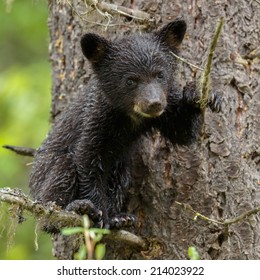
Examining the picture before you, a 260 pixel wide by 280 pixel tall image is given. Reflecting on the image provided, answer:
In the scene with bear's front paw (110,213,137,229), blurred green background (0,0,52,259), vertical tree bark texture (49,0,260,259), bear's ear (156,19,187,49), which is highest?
blurred green background (0,0,52,259)

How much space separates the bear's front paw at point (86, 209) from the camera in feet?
20.0

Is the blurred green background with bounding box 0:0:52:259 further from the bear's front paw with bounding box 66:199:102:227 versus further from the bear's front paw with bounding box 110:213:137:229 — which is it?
the bear's front paw with bounding box 66:199:102:227

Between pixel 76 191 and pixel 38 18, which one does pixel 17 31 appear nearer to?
pixel 38 18

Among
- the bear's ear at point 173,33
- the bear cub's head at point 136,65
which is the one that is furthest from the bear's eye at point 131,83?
the bear's ear at point 173,33

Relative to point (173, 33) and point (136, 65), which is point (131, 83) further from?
point (173, 33)

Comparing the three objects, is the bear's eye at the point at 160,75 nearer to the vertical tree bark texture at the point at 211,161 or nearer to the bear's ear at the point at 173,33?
the bear's ear at the point at 173,33

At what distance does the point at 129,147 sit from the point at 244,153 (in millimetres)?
1048

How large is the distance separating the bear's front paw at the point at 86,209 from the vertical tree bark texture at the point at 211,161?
26.8 inches

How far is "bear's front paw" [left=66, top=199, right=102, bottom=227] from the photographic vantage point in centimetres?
611

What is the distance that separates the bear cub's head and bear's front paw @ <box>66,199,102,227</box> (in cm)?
90

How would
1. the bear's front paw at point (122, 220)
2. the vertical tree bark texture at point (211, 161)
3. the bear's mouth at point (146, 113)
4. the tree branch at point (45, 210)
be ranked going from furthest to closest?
the vertical tree bark texture at point (211, 161) → the bear's front paw at point (122, 220) → the bear's mouth at point (146, 113) → the tree branch at point (45, 210)

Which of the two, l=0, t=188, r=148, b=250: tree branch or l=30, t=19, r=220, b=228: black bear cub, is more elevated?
l=30, t=19, r=220, b=228: black bear cub

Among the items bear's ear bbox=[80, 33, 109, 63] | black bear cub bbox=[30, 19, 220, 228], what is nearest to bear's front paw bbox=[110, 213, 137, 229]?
black bear cub bbox=[30, 19, 220, 228]

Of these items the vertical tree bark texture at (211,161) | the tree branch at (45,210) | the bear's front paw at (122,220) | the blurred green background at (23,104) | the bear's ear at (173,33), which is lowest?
the tree branch at (45,210)
